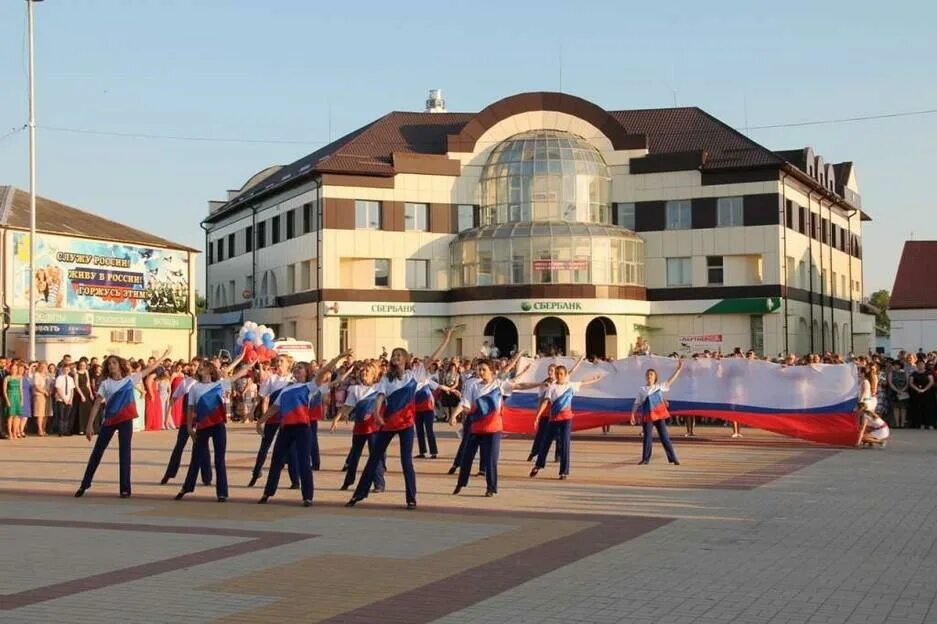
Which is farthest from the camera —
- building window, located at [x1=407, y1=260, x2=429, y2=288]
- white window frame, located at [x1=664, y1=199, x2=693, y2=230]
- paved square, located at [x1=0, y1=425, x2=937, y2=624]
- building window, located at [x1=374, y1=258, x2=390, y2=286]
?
building window, located at [x1=407, y1=260, x2=429, y2=288]

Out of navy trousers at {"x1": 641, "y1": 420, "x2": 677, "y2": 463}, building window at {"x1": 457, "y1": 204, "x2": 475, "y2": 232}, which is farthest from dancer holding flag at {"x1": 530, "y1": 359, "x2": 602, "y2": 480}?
building window at {"x1": 457, "y1": 204, "x2": 475, "y2": 232}

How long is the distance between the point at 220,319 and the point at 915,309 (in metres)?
40.2

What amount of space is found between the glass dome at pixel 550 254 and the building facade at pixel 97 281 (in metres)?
14.0

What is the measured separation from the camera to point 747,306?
59.2m

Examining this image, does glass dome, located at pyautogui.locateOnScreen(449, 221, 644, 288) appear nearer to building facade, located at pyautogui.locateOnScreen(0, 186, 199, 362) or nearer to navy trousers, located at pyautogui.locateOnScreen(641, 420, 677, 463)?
building facade, located at pyautogui.locateOnScreen(0, 186, 199, 362)

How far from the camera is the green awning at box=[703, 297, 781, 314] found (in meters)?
58.9

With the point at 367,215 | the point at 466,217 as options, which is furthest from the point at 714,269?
the point at 367,215

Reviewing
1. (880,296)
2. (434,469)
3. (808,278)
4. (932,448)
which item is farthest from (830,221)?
(880,296)

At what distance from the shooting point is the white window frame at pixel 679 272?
61.1 metres

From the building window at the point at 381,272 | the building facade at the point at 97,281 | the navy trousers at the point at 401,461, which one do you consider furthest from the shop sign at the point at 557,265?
the navy trousers at the point at 401,461

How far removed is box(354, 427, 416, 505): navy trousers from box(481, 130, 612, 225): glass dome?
1829 inches

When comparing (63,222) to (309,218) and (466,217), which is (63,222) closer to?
(309,218)

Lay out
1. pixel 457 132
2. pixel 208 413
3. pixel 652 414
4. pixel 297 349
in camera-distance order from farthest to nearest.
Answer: pixel 457 132, pixel 297 349, pixel 652 414, pixel 208 413

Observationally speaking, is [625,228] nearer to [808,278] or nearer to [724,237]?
[724,237]
